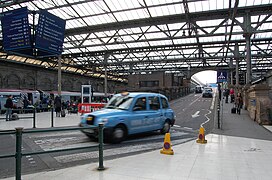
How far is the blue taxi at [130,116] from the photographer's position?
796 cm

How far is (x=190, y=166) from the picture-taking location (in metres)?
5.44

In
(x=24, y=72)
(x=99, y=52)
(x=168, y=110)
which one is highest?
(x=99, y=52)

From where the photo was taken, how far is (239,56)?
3684 centimetres

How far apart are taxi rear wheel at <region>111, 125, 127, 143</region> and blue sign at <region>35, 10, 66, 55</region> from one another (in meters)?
9.02

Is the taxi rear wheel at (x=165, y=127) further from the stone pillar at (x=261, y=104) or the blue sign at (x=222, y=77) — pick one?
the stone pillar at (x=261, y=104)

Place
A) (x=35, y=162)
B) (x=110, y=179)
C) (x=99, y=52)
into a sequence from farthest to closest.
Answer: (x=99, y=52) < (x=35, y=162) < (x=110, y=179)

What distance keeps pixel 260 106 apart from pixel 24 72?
4139cm

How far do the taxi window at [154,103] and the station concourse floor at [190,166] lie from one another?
7.41 ft

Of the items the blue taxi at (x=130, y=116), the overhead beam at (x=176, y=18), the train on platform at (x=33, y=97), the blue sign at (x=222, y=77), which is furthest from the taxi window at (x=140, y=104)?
the overhead beam at (x=176, y=18)

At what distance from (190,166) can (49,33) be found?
13.0 meters

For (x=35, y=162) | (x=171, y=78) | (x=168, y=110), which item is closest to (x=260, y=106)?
(x=168, y=110)

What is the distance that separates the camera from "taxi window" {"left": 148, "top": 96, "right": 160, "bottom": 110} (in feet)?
31.4

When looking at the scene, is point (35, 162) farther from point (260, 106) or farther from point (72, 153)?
point (260, 106)

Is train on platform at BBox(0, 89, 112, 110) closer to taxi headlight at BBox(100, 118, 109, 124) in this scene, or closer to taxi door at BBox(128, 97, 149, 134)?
taxi door at BBox(128, 97, 149, 134)
